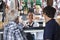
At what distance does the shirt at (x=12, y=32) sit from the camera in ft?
8.81

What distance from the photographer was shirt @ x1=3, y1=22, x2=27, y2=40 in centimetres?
269

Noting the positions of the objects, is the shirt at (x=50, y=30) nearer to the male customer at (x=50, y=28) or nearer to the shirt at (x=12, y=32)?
the male customer at (x=50, y=28)

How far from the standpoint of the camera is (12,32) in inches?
106

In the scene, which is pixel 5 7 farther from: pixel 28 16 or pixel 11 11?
pixel 28 16

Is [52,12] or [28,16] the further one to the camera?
[28,16]

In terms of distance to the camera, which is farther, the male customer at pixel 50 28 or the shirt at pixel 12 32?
the shirt at pixel 12 32

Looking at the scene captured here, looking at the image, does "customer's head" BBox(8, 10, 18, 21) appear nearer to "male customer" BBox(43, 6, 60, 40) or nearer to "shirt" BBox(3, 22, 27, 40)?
"shirt" BBox(3, 22, 27, 40)

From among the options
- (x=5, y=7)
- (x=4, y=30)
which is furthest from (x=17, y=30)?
(x=5, y=7)

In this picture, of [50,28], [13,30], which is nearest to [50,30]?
[50,28]

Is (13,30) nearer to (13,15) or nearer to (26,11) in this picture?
(13,15)

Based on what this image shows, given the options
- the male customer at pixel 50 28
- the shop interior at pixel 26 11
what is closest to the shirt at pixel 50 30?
the male customer at pixel 50 28

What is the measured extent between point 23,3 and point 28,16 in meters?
0.21

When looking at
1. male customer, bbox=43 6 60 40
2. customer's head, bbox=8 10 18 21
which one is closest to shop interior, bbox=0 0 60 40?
customer's head, bbox=8 10 18 21

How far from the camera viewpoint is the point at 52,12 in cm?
247
